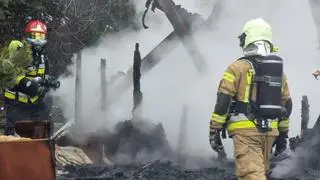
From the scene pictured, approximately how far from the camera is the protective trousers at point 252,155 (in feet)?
15.6

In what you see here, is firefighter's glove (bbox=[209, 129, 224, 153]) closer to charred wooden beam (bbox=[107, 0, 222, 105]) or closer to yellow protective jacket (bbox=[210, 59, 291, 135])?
yellow protective jacket (bbox=[210, 59, 291, 135])

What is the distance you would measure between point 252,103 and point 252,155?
16.8 inches

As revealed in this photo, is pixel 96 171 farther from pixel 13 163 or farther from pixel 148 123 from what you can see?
pixel 13 163

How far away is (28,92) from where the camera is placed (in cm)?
740

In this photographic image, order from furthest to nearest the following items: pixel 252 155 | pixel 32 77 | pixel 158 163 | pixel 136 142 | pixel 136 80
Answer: pixel 136 80 < pixel 136 142 < pixel 158 163 < pixel 32 77 < pixel 252 155

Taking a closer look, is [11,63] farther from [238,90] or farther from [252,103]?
[252,103]

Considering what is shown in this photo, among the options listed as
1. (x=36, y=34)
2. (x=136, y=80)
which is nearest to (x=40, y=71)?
(x=36, y=34)

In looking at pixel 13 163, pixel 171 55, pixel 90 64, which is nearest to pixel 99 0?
pixel 90 64

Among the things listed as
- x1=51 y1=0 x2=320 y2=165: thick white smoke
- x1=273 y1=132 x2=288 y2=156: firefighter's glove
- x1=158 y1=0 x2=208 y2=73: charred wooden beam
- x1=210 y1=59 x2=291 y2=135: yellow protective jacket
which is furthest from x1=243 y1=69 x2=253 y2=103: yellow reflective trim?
x1=158 y1=0 x2=208 y2=73: charred wooden beam

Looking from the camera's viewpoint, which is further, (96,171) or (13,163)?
(96,171)

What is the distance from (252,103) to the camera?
4.91 meters

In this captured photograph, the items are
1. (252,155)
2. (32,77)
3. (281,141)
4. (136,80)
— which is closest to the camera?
(252,155)

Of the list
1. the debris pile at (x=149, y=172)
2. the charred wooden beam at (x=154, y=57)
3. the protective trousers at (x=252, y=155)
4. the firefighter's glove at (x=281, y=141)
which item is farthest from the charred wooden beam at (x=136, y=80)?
the protective trousers at (x=252, y=155)

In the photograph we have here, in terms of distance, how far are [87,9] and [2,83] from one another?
8.31 m
